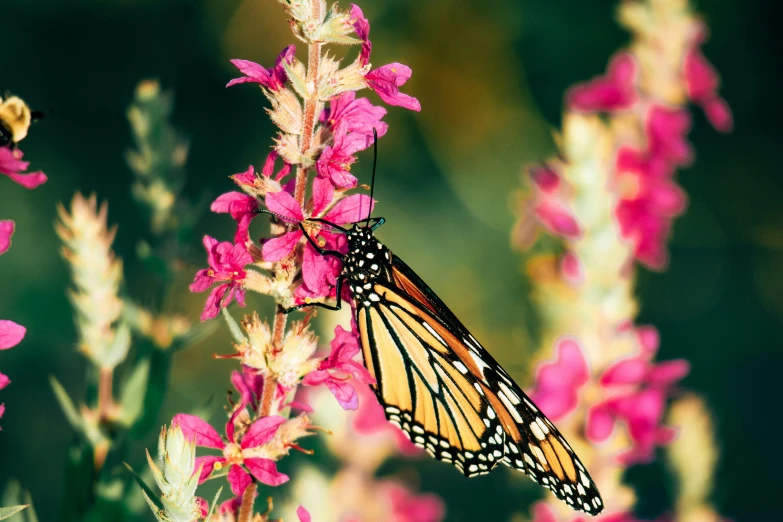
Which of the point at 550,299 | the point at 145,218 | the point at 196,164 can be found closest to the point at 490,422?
the point at 550,299

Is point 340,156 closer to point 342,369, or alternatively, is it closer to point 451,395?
point 342,369

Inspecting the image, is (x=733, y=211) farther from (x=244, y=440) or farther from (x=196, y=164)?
(x=244, y=440)

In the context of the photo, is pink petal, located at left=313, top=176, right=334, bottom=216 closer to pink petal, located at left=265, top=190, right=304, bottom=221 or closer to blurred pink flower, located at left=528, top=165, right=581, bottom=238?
pink petal, located at left=265, top=190, right=304, bottom=221

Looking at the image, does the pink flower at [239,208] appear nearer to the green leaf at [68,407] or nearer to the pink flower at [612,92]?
the green leaf at [68,407]

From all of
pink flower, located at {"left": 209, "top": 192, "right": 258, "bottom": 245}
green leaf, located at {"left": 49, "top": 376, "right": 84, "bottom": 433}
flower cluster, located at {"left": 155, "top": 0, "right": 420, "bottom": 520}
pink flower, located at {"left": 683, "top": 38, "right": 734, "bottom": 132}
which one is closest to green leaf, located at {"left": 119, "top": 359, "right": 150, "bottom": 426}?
green leaf, located at {"left": 49, "top": 376, "right": 84, "bottom": 433}

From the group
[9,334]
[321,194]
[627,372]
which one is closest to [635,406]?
[627,372]
